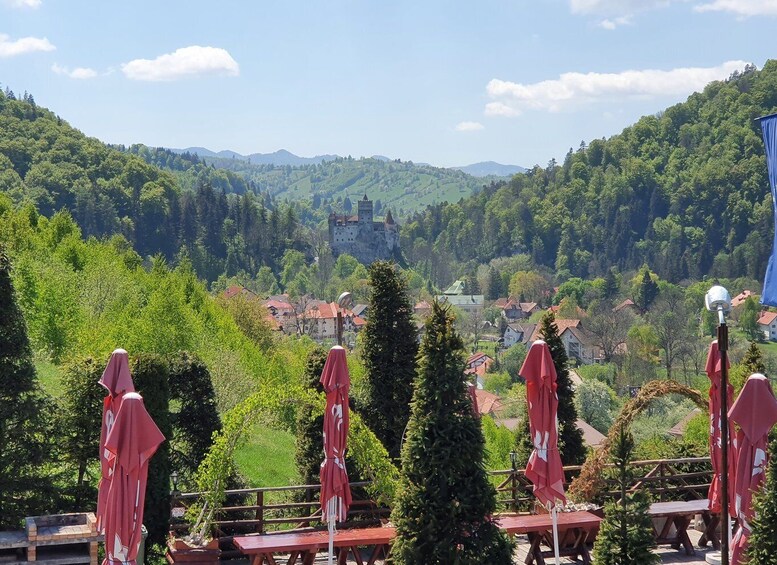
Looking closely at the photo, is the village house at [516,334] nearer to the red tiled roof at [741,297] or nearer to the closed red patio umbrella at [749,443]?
the red tiled roof at [741,297]

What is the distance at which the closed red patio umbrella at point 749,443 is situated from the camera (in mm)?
10508

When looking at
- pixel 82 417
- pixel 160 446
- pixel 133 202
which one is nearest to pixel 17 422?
pixel 82 417

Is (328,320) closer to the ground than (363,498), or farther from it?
closer to the ground

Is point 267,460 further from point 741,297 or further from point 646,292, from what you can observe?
point 646,292

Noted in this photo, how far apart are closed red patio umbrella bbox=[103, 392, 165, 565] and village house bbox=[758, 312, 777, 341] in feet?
413

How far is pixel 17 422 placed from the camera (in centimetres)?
1266

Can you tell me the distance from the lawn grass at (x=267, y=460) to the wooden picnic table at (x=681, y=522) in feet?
27.1

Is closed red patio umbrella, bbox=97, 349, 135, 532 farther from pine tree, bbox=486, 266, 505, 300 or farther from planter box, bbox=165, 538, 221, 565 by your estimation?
pine tree, bbox=486, 266, 505, 300

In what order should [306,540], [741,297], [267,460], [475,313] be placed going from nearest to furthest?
1. [306,540]
2. [267,460]
3. [741,297]
4. [475,313]

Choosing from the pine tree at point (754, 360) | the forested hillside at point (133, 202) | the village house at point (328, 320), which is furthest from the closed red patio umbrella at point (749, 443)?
the forested hillside at point (133, 202)

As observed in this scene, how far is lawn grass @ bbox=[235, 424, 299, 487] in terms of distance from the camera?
2247cm

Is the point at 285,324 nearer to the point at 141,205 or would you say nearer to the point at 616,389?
the point at 616,389

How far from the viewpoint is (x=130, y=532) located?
30.6ft

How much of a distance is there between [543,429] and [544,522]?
2.05 metres
